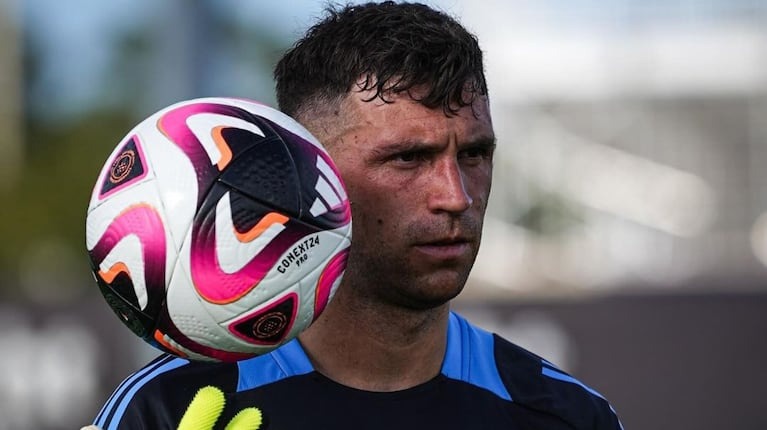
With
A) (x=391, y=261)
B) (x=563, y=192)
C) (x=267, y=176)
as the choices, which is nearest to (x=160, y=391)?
(x=391, y=261)

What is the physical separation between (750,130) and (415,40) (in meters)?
18.4

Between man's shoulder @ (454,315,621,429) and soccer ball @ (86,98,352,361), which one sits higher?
soccer ball @ (86,98,352,361)

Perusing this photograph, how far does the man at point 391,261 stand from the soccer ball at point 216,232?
0.51 meters

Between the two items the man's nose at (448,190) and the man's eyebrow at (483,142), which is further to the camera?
the man's eyebrow at (483,142)

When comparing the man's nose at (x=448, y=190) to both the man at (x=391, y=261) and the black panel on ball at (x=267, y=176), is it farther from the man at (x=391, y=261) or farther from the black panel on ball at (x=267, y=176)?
the black panel on ball at (x=267, y=176)

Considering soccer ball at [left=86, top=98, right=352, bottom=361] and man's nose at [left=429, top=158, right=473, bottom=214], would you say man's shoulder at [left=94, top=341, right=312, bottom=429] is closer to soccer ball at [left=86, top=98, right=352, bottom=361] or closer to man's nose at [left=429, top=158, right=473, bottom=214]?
soccer ball at [left=86, top=98, right=352, bottom=361]

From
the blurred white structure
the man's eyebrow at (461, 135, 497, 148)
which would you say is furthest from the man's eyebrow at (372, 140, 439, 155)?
the blurred white structure

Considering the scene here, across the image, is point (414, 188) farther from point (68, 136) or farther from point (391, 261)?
point (68, 136)

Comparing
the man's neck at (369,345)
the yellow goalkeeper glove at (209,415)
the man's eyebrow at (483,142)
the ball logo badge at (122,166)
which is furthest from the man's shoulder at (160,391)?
the man's eyebrow at (483,142)

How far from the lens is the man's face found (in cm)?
355

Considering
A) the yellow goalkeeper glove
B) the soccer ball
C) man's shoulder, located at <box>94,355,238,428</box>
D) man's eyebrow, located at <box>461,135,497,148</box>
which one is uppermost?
man's eyebrow, located at <box>461,135,497,148</box>

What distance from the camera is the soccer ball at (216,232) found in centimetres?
290

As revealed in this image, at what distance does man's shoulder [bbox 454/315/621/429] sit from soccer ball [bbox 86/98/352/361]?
3.48 feet

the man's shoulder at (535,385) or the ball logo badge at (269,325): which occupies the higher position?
the ball logo badge at (269,325)
